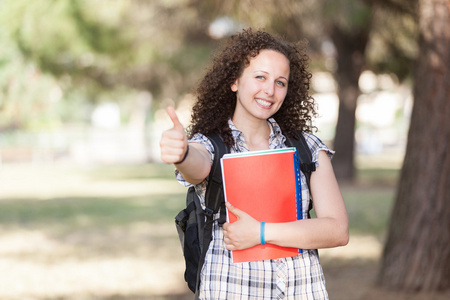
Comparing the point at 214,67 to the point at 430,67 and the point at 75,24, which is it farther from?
the point at 75,24

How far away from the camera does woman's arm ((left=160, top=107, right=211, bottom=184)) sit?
1.78m

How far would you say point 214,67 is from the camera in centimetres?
230

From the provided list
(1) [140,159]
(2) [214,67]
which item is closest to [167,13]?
(2) [214,67]

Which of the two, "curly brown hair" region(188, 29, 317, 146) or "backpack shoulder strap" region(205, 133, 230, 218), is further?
"curly brown hair" region(188, 29, 317, 146)

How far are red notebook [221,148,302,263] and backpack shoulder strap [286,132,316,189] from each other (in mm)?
71

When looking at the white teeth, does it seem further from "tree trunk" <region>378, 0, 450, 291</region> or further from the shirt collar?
"tree trunk" <region>378, 0, 450, 291</region>

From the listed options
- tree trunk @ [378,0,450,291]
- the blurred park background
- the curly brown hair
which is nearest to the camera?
the curly brown hair

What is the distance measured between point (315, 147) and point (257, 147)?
7.4 inches

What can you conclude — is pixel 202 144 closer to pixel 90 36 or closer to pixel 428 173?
pixel 428 173

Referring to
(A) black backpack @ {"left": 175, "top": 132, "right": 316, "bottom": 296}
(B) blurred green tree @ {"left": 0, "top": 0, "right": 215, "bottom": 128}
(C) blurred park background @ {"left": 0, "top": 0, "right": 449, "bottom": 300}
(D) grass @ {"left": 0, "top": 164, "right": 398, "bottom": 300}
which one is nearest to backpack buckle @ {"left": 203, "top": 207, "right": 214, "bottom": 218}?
(A) black backpack @ {"left": 175, "top": 132, "right": 316, "bottom": 296}

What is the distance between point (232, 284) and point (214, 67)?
2.48 ft

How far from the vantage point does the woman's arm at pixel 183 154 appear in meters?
1.78

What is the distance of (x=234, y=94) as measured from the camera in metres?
2.30

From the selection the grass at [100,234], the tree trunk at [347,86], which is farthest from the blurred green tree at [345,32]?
the grass at [100,234]
